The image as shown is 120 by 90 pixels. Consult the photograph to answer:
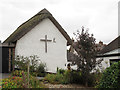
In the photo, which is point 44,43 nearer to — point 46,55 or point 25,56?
point 46,55

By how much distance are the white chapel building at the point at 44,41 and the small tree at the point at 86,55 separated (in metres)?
5.27

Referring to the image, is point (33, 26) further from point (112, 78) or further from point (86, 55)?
point (112, 78)

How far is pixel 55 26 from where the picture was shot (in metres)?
14.0

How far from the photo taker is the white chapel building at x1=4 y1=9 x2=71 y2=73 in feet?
40.7

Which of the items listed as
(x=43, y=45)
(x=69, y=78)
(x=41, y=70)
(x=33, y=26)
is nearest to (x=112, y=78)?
(x=69, y=78)

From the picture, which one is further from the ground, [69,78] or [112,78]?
A: [112,78]

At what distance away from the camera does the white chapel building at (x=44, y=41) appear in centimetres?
1240

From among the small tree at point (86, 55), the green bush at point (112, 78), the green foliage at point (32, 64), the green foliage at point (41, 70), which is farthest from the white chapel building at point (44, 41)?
the green bush at point (112, 78)

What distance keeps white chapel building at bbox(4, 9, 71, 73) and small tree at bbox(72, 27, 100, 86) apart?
17.3 feet

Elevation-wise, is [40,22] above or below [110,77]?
above

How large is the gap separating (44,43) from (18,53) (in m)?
2.37

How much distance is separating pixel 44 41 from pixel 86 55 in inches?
225

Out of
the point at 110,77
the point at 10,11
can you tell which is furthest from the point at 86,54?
the point at 10,11

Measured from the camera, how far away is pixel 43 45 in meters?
13.2
